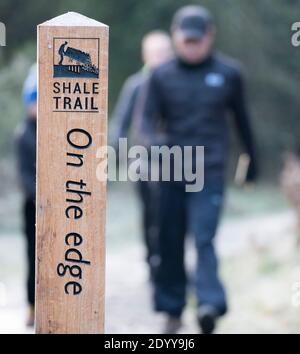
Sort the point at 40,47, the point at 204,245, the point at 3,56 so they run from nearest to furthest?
the point at 40,47, the point at 204,245, the point at 3,56

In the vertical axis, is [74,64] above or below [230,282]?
above

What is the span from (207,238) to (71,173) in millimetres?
3049

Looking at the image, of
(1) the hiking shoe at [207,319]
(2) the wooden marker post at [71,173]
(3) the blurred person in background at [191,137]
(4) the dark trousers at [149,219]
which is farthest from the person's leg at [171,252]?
(2) the wooden marker post at [71,173]

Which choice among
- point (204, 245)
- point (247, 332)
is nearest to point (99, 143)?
point (204, 245)

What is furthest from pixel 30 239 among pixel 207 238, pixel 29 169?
pixel 207 238

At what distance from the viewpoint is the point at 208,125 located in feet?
23.9

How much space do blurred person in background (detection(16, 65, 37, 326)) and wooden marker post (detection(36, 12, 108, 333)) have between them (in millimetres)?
3304

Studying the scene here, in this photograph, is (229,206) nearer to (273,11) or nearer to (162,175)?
(273,11)

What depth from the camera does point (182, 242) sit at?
7418mm

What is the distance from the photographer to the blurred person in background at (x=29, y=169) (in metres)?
7.55

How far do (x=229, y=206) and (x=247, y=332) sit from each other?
8.54m

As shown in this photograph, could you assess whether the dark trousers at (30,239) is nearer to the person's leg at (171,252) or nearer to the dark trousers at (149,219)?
the person's leg at (171,252)

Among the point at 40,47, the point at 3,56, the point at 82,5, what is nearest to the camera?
the point at 40,47

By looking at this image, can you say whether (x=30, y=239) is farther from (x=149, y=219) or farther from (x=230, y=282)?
(x=230, y=282)
